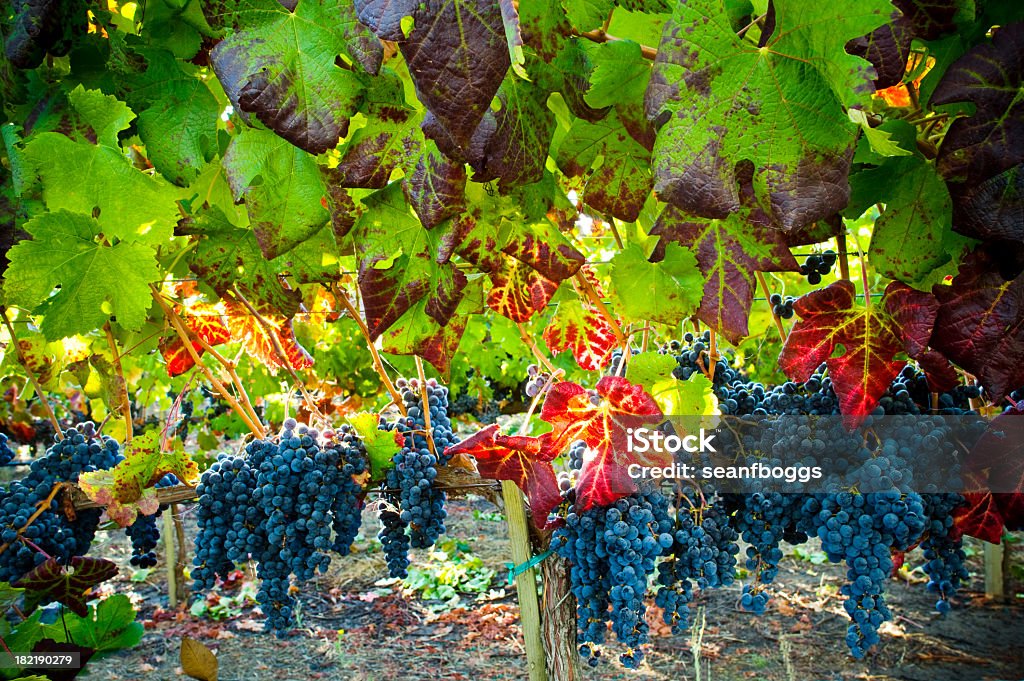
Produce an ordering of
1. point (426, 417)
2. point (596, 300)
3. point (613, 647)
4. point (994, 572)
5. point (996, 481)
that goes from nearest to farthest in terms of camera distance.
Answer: point (996, 481), point (596, 300), point (426, 417), point (613, 647), point (994, 572)

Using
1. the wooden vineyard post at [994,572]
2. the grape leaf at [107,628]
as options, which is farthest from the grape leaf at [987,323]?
the wooden vineyard post at [994,572]

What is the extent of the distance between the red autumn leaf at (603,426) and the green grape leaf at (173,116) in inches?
28.0

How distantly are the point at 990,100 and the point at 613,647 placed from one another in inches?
143

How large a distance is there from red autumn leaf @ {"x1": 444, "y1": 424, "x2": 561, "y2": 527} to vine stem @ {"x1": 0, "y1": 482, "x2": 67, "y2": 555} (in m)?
1.23

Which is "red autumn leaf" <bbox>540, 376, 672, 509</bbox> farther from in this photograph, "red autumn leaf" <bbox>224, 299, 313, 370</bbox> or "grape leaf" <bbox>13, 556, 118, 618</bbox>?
"grape leaf" <bbox>13, 556, 118, 618</bbox>

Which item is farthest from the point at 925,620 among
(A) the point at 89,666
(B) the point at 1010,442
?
(A) the point at 89,666

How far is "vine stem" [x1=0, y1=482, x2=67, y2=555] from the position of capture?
1810mm

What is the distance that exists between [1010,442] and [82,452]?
2192mm

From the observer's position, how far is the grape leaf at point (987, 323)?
1032 mm

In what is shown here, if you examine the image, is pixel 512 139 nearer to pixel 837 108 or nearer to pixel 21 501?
pixel 837 108

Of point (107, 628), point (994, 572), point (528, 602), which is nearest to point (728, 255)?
point (528, 602)

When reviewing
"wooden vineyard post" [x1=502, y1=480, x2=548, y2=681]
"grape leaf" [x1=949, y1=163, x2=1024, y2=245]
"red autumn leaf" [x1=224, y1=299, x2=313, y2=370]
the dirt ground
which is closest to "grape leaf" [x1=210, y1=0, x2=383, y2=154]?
"grape leaf" [x1=949, y1=163, x2=1024, y2=245]

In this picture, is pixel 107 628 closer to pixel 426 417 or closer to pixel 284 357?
pixel 284 357

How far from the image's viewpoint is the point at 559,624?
1.74m
